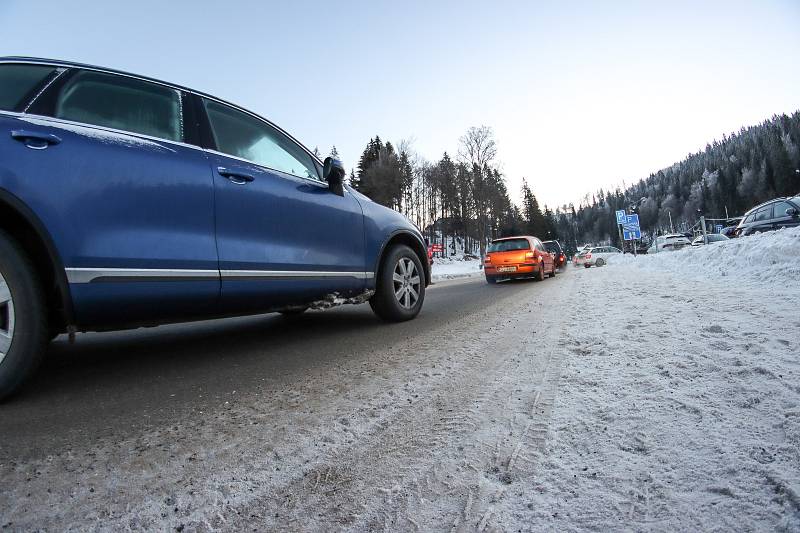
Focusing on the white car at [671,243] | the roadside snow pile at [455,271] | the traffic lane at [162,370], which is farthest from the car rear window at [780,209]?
the white car at [671,243]

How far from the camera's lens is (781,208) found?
1332 centimetres

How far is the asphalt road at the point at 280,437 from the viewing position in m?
0.97

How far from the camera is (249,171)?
2.74 meters

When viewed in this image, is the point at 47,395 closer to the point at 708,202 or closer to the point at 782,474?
the point at 782,474

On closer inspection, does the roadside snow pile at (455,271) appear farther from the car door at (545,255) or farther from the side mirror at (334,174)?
the side mirror at (334,174)

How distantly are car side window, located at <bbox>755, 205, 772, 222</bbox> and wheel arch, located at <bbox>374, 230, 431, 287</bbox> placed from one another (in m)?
16.2

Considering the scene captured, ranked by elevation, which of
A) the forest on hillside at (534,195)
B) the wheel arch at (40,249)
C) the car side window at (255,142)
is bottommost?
the wheel arch at (40,249)

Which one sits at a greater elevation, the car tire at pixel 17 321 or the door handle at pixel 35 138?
the door handle at pixel 35 138

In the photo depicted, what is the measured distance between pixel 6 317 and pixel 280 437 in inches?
58.4

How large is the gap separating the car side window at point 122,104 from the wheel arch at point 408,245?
6.47 ft

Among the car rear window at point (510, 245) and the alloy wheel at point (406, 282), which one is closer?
the alloy wheel at point (406, 282)

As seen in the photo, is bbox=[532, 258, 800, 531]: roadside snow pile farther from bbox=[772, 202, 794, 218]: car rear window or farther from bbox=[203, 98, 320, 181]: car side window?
bbox=[772, 202, 794, 218]: car rear window

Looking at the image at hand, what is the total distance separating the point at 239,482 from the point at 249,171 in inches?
86.3

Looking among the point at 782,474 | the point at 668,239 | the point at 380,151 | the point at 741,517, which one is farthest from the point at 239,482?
the point at 380,151
